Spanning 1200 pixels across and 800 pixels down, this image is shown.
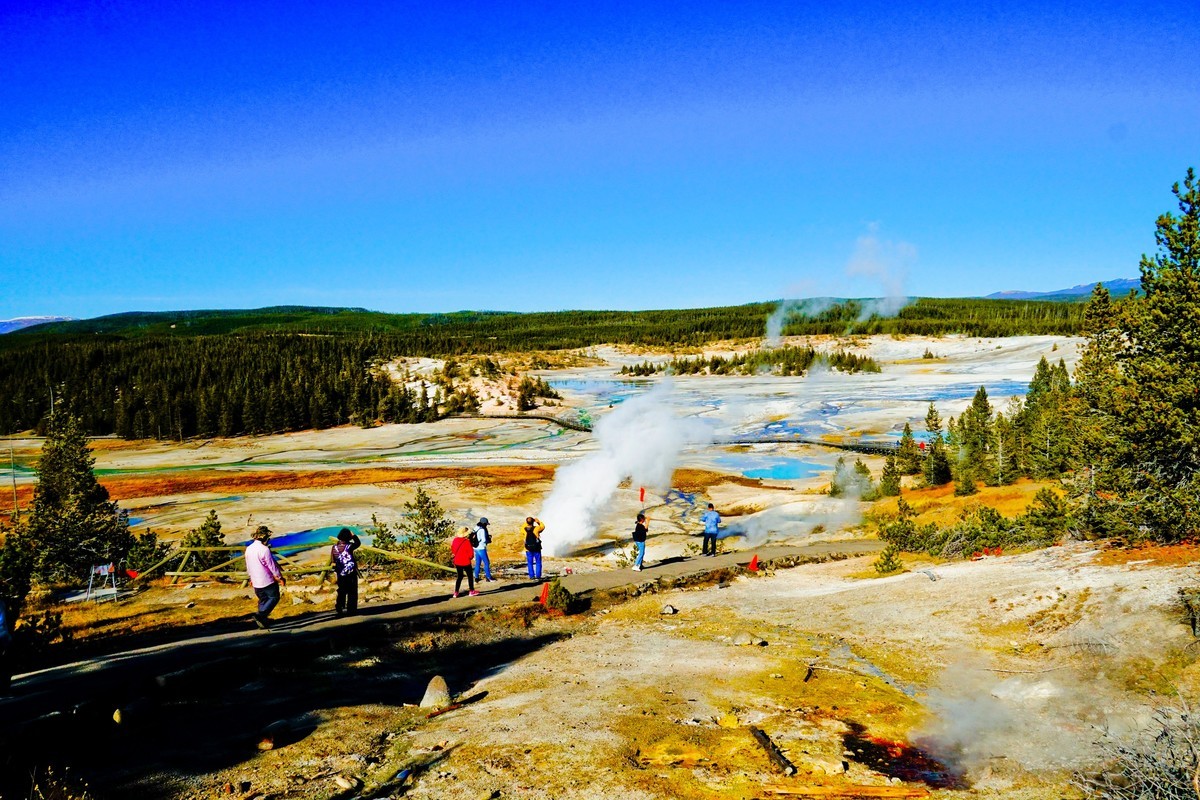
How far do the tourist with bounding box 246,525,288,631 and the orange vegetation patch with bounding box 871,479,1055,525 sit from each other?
24.9 meters

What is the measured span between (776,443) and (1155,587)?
48.9m

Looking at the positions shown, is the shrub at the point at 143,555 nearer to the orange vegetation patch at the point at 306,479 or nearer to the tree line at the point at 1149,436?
the tree line at the point at 1149,436

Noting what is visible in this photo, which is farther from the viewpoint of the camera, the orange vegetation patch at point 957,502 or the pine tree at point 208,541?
the orange vegetation patch at point 957,502

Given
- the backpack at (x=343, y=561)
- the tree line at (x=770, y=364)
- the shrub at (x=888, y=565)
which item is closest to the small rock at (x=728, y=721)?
the backpack at (x=343, y=561)

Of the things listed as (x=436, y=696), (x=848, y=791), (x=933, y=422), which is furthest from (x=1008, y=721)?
(x=933, y=422)

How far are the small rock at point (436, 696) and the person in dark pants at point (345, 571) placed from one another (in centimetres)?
Result: 460

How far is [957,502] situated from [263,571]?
30.2m

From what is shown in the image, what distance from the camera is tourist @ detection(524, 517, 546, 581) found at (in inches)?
754

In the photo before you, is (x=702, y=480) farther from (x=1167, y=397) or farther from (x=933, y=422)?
(x=1167, y=397)

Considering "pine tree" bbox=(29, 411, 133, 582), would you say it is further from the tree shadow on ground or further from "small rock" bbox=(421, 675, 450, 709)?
"small rock" bbox=(421, 675, 450, 709)

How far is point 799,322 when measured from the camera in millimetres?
151000

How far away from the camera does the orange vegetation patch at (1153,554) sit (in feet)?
45.1

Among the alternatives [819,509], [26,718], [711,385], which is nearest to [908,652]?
[26,718]

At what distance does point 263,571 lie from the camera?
1312cm
